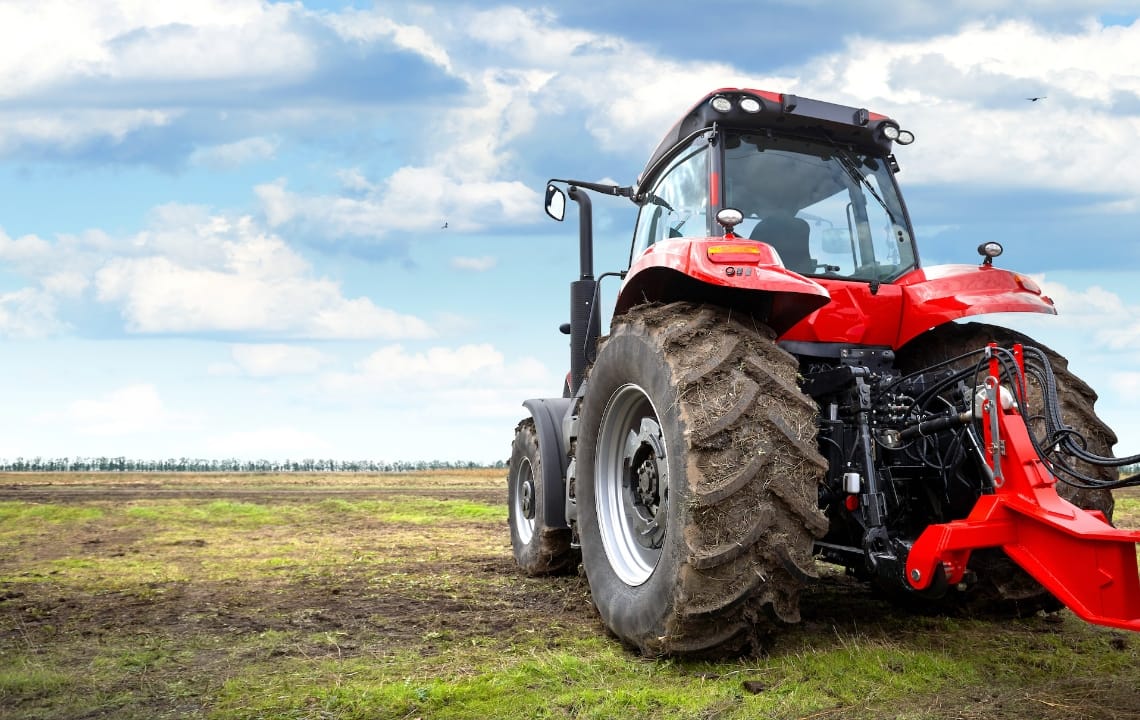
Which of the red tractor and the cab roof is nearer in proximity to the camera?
the red tractor

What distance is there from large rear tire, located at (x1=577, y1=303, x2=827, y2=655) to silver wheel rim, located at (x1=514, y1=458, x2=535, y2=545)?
11.0ft

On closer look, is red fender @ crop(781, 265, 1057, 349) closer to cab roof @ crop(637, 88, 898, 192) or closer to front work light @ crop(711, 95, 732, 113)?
cab roof @ crop(637, 88, 898, 192)

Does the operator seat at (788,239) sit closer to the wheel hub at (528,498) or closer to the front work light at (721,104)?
the front work light at (721,104)

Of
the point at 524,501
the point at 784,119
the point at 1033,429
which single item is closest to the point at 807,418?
the point at 1033,429

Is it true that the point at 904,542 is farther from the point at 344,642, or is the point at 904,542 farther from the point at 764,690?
the point at 344,642

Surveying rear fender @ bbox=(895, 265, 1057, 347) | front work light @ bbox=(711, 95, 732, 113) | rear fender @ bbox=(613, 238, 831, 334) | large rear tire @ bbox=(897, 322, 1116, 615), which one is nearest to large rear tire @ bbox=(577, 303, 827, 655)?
rear fender @ bbox=(613, 238, 831, 334)

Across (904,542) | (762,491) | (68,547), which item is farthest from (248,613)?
(68,547)

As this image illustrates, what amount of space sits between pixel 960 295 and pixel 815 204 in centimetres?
101

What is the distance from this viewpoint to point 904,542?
426 cm

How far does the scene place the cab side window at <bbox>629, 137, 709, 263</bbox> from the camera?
5441 mm

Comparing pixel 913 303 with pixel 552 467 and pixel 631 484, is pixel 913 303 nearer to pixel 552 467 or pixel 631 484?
pixel 631 484

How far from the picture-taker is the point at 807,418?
4172mm

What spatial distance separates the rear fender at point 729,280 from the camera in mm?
4273

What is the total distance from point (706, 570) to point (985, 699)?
1.20 metres
